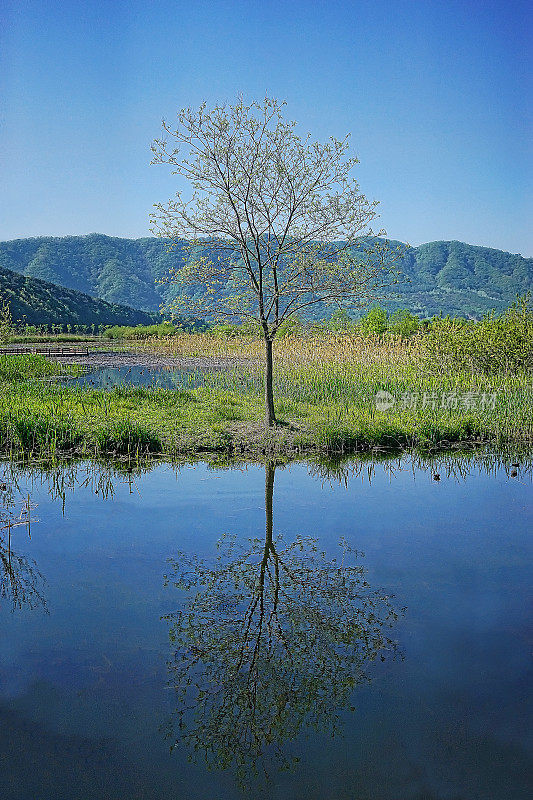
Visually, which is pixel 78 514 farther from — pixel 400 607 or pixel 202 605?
pixel 400 607

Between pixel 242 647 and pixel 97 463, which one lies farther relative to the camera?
pixel 97 463

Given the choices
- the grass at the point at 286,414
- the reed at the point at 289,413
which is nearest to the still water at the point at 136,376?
the reed at the point at 289,413

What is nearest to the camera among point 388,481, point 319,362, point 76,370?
point 388,481

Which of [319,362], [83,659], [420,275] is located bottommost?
[83,659]

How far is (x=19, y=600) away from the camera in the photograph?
481 centimetres

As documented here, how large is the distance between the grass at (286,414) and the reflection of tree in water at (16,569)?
2.95m

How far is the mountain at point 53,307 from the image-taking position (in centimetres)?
5945

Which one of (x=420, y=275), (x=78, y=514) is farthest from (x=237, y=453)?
(x=420, y=275)

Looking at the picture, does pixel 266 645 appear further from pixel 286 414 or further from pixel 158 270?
pixel 158 270

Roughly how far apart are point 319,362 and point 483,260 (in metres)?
135

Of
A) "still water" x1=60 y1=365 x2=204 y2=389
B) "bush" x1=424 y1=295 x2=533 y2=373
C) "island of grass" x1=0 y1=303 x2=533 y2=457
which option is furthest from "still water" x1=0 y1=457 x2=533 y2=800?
"bush" x1=424 y1=295 x2=533 y2=373

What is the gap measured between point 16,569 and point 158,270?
423 ft

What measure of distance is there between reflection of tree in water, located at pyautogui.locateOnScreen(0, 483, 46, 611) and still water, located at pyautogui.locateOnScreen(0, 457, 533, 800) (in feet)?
0.08

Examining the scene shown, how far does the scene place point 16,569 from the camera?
5.37m
